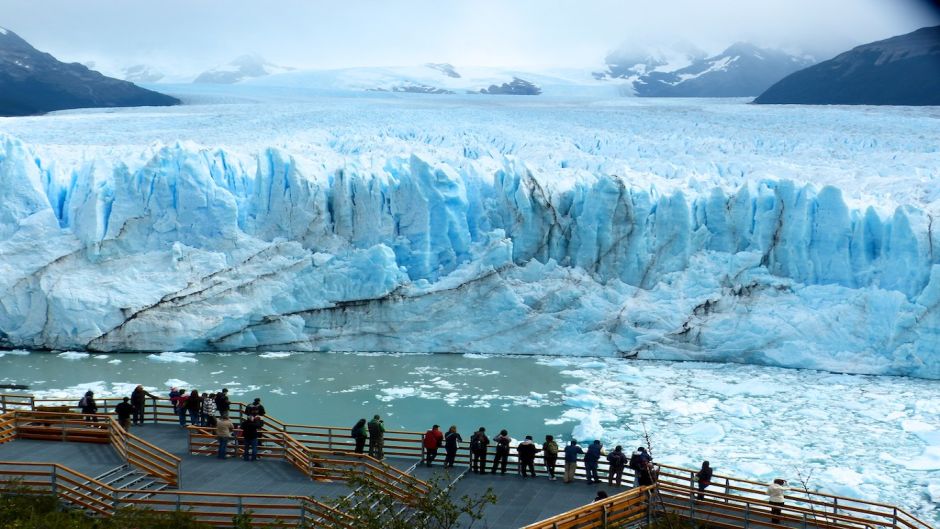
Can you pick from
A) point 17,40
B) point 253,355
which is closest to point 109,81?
point 17,40

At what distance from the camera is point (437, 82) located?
38906mm

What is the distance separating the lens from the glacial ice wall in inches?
657

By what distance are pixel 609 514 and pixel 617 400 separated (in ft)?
21.3

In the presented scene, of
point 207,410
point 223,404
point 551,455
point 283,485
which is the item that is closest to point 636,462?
point 551,455

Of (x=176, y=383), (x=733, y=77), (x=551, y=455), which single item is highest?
(x=733, y=77)

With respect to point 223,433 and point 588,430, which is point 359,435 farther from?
point 588,430

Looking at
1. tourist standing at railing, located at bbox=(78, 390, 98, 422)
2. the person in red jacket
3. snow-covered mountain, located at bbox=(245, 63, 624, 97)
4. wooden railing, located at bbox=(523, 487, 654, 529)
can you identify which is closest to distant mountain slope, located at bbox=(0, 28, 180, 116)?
snow-covered mountain, located at bbox=(245, 63, 624, 97)

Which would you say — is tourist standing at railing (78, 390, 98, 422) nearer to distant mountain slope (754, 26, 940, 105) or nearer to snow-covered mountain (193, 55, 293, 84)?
distant mountain slope (754, 26, 940, 105)

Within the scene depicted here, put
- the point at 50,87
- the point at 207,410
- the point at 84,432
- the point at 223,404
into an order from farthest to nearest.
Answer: the point at 50,87 → the point at 207,410 → the point at 223,404 → the point at 84,432

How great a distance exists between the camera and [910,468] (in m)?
11.0

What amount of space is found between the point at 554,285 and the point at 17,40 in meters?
27.2

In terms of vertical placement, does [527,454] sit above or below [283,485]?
above

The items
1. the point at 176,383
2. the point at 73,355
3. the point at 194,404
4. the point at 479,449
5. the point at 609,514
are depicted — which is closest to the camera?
the point at 609,514

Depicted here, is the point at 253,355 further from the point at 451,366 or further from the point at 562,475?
the point at 562,475
